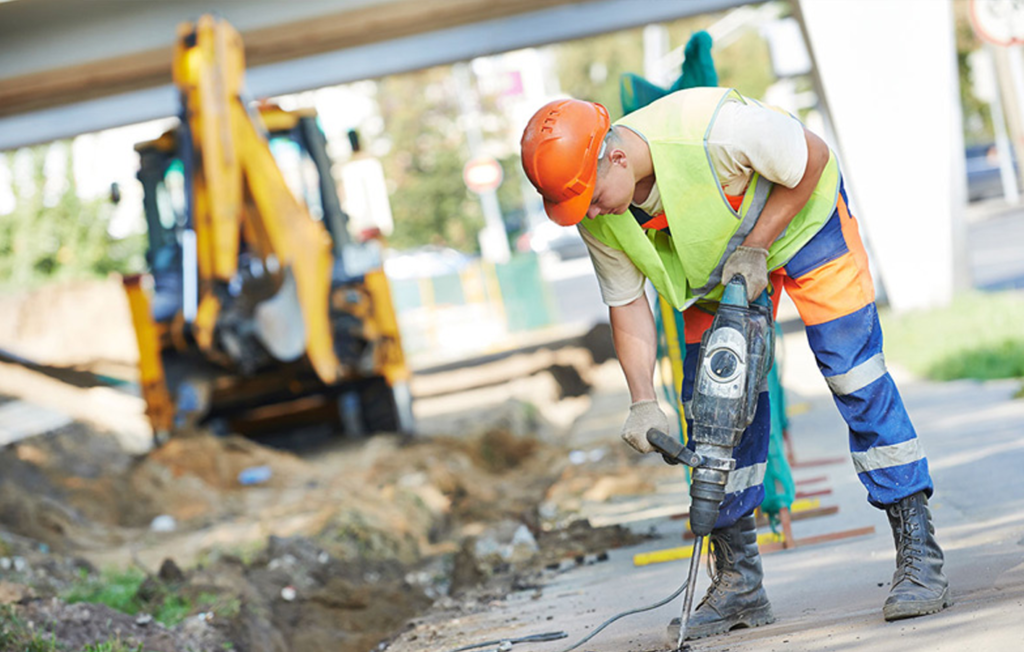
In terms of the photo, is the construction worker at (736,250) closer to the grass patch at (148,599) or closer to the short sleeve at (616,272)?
the short sleeve at (616,272)

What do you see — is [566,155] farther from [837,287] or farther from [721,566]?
[721,566]

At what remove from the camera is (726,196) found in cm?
369

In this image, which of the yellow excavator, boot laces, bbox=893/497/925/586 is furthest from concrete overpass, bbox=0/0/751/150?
boot laces, bbox=893/497/925/586

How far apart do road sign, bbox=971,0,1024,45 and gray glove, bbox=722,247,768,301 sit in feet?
20.6

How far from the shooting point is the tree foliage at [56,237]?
1005 inches

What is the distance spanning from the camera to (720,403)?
362 centimetres

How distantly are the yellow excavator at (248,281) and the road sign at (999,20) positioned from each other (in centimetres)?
581

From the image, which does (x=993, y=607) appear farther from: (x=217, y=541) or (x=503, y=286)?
(x=503, y=286)

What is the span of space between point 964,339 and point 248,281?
6.10 meters

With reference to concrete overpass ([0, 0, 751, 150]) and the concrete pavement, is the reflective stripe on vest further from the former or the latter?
concrete overpass ([0, 0, 751, 150])

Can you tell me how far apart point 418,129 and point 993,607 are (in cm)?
3770

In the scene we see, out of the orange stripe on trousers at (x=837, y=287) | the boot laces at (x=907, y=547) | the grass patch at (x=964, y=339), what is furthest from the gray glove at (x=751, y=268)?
the grass patch at (x=964, y=339)

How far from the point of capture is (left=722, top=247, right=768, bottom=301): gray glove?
3.65 metres

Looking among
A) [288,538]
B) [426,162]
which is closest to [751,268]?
[288,538]
